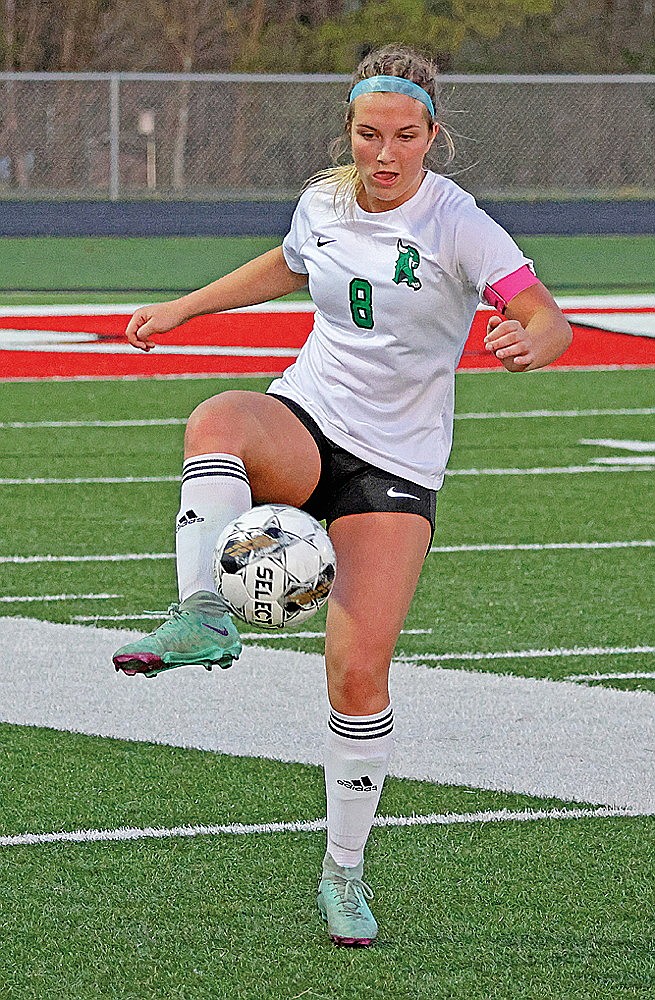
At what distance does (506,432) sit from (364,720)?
7.61m

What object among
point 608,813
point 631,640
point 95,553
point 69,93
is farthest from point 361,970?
point 69,93

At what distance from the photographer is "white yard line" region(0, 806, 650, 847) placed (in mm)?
4762

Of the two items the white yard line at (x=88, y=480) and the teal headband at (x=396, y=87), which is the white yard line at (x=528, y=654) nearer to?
the teal headband at (x=396, y=87)

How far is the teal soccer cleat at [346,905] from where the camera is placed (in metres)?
4.06

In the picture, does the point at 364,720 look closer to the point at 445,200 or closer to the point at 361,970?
the point at 361,970

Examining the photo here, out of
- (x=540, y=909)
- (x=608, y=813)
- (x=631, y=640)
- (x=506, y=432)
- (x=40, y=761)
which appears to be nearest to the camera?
(x=540, y=909)

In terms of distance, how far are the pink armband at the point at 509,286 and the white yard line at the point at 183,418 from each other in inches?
306

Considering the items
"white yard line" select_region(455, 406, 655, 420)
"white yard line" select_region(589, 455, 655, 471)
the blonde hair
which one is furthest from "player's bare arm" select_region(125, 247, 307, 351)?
"white yard line" select_region(455, 406, 655, 420)

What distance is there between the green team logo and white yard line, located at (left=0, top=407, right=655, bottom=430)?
760 centimetres

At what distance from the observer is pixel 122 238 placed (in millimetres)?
25266

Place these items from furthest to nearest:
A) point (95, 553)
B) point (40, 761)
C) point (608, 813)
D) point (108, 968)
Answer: point (95, 553) → point (40, 761) → point (608, 813) → point (108, 968)

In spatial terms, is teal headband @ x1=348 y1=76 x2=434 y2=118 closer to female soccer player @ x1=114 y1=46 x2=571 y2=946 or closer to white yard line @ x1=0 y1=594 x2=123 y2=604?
female soccer player @ x1=114 y1=46 x2=571 y2=946

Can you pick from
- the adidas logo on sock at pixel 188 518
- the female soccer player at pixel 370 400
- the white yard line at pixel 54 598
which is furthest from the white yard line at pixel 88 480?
the adidas logo on sock at pixel 188 518

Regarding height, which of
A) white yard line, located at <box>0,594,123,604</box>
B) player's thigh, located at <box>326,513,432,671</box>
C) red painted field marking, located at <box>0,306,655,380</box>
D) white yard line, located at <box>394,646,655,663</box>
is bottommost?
red painted field marking, located at <box>0,306,655,380</box>
